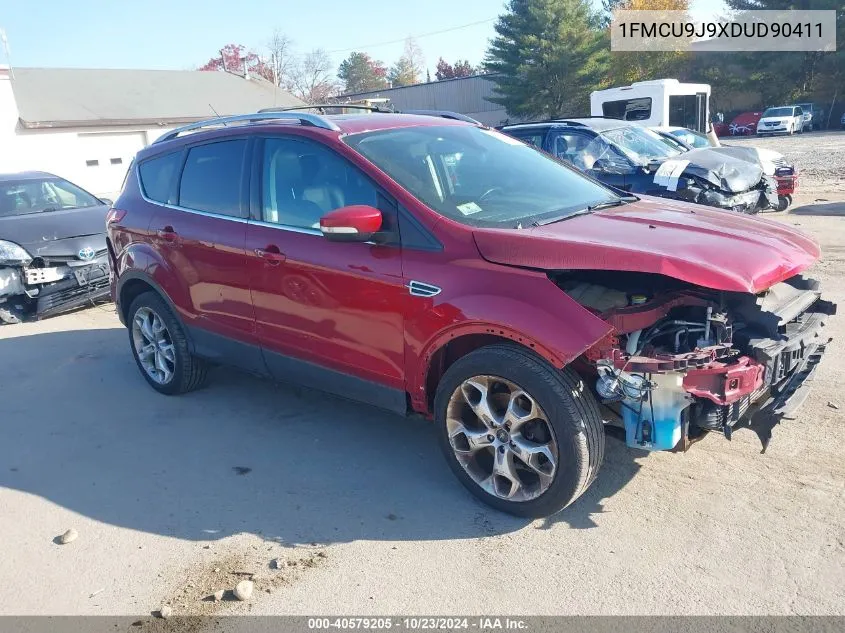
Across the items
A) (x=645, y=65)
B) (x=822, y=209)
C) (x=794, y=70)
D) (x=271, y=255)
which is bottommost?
(x=822, y=209)

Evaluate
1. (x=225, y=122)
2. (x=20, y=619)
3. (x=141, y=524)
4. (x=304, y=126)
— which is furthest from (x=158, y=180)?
(x=20, y=619)

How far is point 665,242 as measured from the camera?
338 cm

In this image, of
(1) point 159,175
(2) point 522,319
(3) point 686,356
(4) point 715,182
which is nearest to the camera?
(3) point 686,356

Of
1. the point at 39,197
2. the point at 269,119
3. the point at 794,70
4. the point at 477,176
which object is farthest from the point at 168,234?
the point at 794,70

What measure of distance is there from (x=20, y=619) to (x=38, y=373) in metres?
3.77

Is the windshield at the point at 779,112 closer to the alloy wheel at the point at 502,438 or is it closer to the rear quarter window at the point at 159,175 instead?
the rear quarter window at the point at 159,175

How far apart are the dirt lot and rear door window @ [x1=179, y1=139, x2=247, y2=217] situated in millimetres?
1485

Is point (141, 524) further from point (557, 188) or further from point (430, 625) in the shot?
point (557, 188)

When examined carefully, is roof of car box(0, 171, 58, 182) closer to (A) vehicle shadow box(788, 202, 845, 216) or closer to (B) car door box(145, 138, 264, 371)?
(B) car door box(145, 138, 264, 371)

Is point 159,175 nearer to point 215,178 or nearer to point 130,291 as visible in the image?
point 215,178

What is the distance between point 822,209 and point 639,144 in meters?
3.74

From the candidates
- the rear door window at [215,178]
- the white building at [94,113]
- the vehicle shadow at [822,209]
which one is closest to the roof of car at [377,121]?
the rear door window at [215,178]

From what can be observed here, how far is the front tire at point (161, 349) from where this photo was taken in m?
5.38

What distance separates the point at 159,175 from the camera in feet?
17.9
